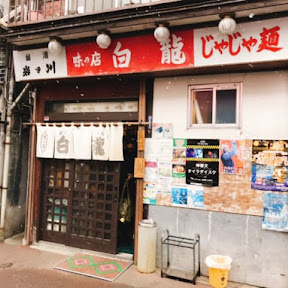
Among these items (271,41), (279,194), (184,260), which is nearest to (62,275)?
(184,260)

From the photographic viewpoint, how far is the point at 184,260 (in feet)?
23.1

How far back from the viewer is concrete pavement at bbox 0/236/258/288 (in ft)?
20.7

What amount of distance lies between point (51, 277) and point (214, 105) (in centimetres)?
552

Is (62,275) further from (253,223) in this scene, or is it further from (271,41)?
(271,41)

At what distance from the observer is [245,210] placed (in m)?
6.54

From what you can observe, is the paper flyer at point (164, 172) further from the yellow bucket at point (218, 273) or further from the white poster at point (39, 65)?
the white poster at point (39, 65)

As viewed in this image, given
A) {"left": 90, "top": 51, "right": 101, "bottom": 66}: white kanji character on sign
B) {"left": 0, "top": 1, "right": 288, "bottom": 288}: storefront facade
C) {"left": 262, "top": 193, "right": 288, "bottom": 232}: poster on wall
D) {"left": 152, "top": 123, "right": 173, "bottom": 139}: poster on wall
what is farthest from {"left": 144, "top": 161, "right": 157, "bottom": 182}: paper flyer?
{"left": 90, "top": 51, "right": 101, "bottom": 66}: white kanji character on sign

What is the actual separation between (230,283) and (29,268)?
478 centimetres

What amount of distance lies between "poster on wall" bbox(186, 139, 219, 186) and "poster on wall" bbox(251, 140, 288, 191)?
837mm

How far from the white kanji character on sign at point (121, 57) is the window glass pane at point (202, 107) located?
186 centimetres

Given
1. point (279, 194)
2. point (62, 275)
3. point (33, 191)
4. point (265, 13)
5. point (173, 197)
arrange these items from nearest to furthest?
point (265, 13)
point (279, 194)
point (62, 275)
point (173, 197)
point (33, 191)

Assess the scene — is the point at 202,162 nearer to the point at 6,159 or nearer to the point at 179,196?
the point at 179,196

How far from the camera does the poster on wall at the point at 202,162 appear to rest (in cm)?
684

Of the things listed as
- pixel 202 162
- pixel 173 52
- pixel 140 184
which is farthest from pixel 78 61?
pixel 202 162
